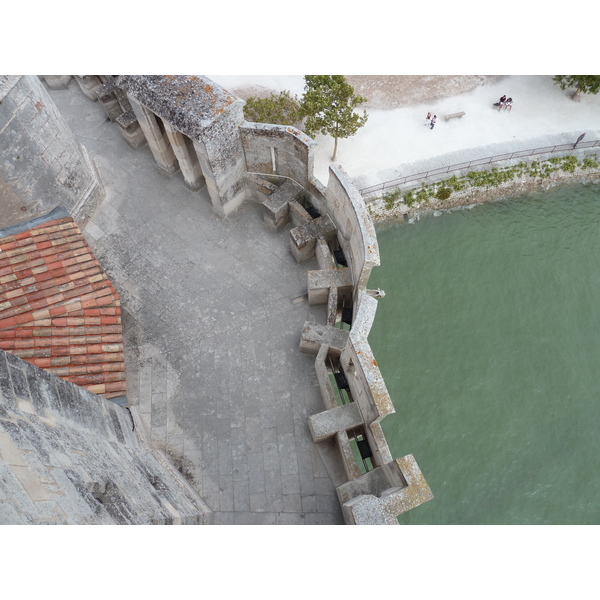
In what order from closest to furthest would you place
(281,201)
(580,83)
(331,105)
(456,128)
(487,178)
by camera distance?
1. (281,201)
2. (331,105)
3. (487,178)
4. (580,83)
5. (456,128)

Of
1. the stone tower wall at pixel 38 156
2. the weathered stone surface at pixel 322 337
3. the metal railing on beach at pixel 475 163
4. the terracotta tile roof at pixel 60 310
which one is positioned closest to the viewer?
the terracotta tile roof at pixel 60 310

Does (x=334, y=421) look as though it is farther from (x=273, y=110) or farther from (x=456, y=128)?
(x=456, y=128)

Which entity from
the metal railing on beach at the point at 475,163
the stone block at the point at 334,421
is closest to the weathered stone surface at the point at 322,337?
the stone block at the point at 334,421

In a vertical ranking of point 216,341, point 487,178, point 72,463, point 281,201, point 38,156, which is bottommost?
point 72,463

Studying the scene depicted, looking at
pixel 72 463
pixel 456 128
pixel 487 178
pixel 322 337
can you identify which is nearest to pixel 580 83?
pixel 456 128

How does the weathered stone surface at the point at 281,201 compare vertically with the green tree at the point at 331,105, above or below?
below

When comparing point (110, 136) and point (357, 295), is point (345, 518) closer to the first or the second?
point (357, 295)

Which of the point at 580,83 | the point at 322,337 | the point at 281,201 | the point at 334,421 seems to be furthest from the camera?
the point at 580,83

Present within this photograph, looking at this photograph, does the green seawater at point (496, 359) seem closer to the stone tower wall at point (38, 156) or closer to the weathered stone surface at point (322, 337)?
the weathered stone surface at point (322, 337)
